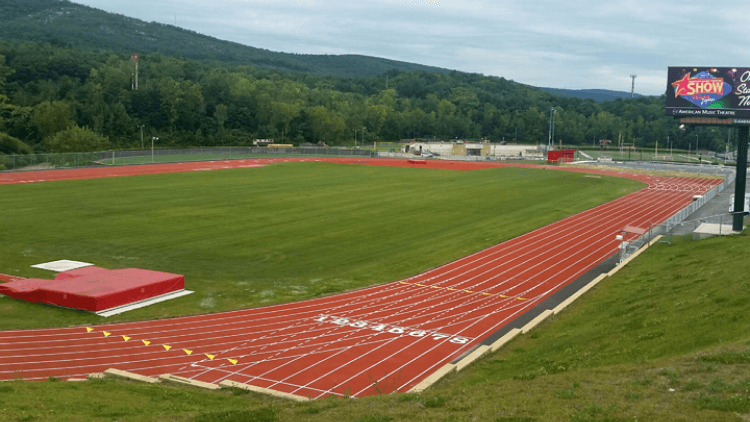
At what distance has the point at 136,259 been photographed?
110 feet

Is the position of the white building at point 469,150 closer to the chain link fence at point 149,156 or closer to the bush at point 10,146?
the chain link fence at point 149,156

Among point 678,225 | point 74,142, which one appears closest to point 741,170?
point 678,225

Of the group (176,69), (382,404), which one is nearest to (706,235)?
(382,404)

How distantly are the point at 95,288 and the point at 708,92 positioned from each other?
102 ft

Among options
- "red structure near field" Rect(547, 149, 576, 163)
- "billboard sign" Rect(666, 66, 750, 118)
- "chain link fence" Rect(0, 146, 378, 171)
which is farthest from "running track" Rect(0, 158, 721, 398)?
"red structure near field" Rect(547, 149, 576, 163)

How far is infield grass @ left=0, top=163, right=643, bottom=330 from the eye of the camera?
29.6 meters

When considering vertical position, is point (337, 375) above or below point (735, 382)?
below

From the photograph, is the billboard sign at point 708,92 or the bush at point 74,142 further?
the bush at point 74,142

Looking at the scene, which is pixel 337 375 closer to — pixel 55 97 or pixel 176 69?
pixel 55 97

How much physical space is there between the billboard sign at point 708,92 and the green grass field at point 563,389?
53.9 ft

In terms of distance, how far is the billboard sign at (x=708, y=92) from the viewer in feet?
115

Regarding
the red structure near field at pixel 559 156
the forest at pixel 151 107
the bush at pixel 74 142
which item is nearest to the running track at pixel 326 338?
the bush at pixel 74 142

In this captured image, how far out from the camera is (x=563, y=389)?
1378 centimetres

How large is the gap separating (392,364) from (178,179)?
5683 cm
